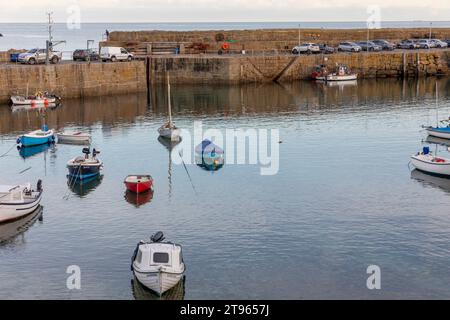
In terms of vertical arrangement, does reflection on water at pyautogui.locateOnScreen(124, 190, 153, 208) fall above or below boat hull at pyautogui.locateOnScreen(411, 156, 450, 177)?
below

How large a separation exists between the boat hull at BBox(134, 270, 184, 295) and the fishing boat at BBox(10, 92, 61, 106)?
53.9 metres

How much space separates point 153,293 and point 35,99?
5470 centimetres

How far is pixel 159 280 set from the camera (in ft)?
104

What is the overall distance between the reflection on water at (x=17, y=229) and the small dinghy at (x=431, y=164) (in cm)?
2539

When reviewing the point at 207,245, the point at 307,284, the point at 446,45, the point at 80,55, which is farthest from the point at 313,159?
the point at 446,45

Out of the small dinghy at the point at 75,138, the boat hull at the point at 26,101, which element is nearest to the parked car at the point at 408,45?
the boat hull at the point at 26,101

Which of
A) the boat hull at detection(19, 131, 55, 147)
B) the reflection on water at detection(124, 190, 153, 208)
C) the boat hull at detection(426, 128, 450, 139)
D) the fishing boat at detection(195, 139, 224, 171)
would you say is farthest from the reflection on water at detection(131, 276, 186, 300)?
the boat hull at detection(426, 128, 450, 139)

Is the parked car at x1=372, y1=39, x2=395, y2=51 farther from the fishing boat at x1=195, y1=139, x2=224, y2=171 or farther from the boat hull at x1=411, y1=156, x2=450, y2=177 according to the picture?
the boat hull at x1=411, y1=156, x2=450, y2=177

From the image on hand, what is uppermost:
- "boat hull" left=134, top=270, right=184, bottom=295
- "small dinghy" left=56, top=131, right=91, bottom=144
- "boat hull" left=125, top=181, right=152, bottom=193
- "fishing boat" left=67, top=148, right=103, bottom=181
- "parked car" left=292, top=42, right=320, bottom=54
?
"parked car" left=292, top=42, right=320, bottom=54

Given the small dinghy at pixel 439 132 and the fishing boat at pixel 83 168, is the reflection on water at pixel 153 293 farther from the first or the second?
the small dinghy at pixel 439 132

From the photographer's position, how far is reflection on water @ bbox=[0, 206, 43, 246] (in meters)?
39.1

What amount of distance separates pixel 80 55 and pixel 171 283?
230ft

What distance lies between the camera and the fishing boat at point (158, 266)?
31.7 m

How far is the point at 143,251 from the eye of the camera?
3278cm
